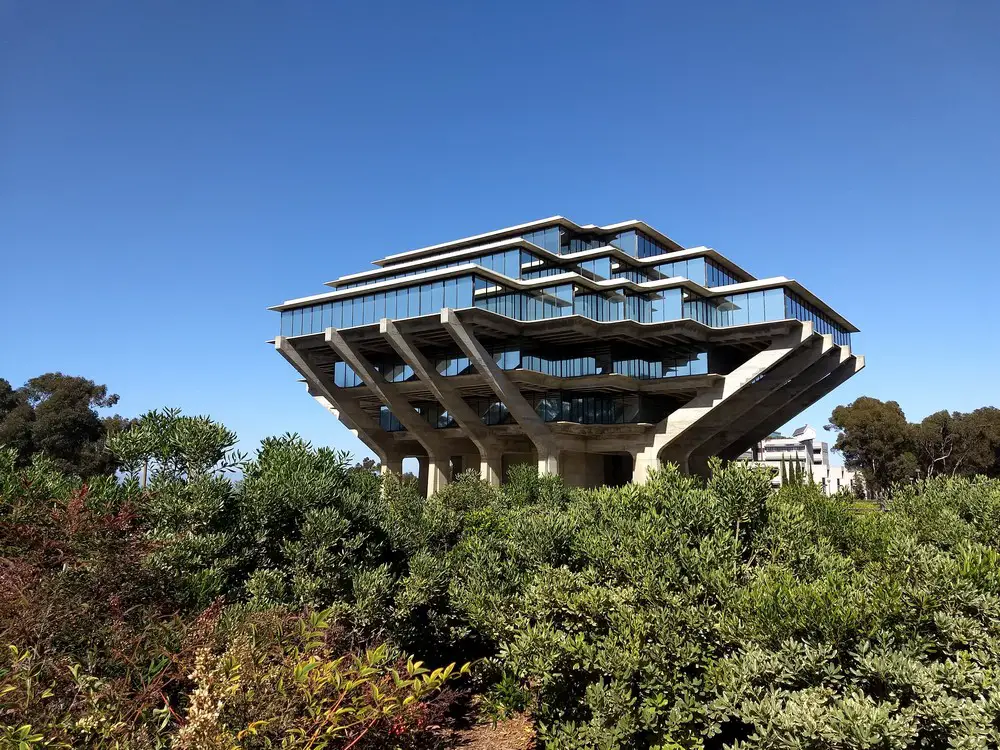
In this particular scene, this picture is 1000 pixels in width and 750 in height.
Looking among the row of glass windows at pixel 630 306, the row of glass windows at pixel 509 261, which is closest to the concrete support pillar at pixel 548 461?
the row of glass windows at pixel 630 306

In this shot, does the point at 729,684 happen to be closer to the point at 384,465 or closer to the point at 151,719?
the point at 151,719

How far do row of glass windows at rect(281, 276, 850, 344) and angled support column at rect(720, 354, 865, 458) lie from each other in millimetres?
7232

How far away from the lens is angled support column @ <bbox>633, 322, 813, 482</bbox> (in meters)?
37.2

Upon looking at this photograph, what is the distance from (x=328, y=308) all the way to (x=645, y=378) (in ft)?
67.1

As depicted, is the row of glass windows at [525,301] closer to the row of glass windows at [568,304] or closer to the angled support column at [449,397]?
the row of glass windows at [568,304]

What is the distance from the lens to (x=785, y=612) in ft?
20.2

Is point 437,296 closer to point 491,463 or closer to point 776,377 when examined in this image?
point 491,463

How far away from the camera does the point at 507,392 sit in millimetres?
37688

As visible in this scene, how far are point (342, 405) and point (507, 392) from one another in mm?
14137

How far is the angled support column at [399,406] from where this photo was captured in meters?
39.7

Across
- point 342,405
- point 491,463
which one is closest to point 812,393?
point 491,463

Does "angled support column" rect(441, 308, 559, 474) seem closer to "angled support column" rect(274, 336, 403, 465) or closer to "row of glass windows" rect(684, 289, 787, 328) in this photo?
"row of glass windows" rect(684, 289, 787, 328)

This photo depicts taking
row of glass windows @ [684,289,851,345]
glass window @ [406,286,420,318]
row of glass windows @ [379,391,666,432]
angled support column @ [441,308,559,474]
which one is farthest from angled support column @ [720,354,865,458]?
glass window @ [406,286,420,318]

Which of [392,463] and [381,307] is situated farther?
[392,463]
